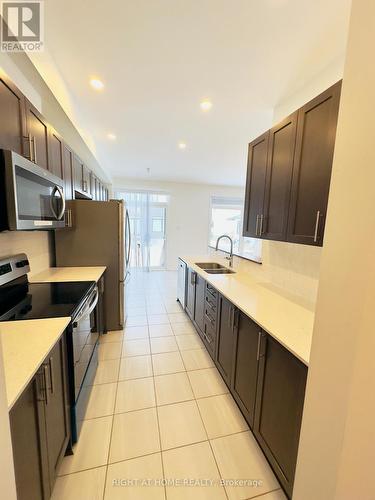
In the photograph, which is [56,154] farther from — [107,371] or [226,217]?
[226,217]

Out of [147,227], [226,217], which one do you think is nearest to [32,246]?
[147,227]

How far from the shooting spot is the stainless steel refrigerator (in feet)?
8.77

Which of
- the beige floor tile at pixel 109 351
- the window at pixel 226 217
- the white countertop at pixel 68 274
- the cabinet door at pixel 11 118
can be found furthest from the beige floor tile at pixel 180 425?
the window at pixel 226 217

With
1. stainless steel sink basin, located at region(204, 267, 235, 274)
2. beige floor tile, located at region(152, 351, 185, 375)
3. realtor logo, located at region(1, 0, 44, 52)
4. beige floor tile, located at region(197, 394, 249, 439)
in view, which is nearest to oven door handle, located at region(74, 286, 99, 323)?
beige floor tile, located at region(152, 351, 185, 375)

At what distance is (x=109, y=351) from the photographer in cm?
250

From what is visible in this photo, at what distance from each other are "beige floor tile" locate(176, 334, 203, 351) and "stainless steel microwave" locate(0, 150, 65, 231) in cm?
199

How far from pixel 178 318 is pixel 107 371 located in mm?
1407

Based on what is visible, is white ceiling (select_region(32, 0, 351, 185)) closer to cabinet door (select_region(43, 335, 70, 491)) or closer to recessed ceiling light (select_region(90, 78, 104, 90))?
recessed ceiling light (select_region(90, 78, 104, 90))

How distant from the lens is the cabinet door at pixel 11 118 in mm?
1178

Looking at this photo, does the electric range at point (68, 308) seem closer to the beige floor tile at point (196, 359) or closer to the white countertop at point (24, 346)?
the white countertop at point (24, 346)

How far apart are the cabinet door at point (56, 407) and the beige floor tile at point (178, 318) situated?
204 centimetres

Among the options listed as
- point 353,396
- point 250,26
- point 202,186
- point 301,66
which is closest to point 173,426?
point 353,396

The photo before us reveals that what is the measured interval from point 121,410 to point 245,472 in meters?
0.99

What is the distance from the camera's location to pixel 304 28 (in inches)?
58.1
